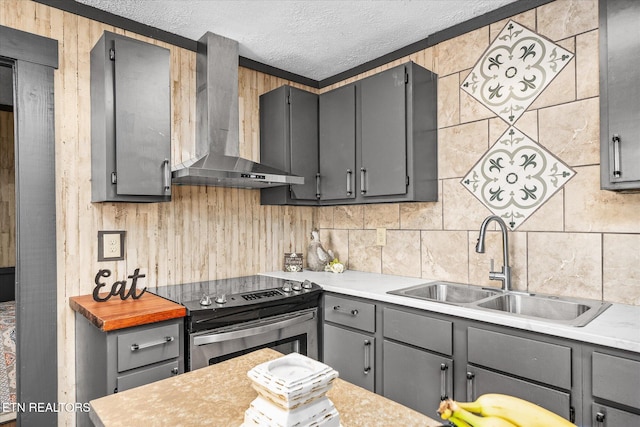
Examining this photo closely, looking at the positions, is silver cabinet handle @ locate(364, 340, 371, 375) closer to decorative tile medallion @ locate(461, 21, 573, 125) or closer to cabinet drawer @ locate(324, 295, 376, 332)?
cabinet drawer @ locate(324, 295, 376, 332)

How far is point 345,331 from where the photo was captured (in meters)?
2.34

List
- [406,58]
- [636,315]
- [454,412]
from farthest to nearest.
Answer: [406,58] → [636,315] → [454,412]

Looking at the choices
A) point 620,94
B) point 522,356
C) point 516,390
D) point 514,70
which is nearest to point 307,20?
point 514,70

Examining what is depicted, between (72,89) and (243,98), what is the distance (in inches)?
44.2

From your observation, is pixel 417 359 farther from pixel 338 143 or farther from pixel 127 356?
pixel 338 143

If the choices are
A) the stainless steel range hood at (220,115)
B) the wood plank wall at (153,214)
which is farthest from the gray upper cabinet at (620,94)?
the wood plank wall at (153,214)

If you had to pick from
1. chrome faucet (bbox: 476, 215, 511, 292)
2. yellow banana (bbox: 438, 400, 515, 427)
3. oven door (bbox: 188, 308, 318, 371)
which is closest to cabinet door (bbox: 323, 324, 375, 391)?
oven door (bbox: 188, 308, 318, 371)

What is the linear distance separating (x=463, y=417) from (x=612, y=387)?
1146 millimetres

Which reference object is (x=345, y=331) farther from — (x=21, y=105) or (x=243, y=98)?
(x=21, y=105)

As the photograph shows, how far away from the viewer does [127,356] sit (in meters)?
1.75

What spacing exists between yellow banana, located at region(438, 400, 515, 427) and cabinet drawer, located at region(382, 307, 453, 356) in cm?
130

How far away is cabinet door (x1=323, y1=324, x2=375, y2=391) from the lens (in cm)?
221

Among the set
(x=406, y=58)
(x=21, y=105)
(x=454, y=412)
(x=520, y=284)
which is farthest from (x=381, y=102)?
(x=454, y=412)

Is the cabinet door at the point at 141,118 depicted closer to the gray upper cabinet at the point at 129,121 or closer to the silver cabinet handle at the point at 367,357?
the gray upper cabinet at the point at 129,121
